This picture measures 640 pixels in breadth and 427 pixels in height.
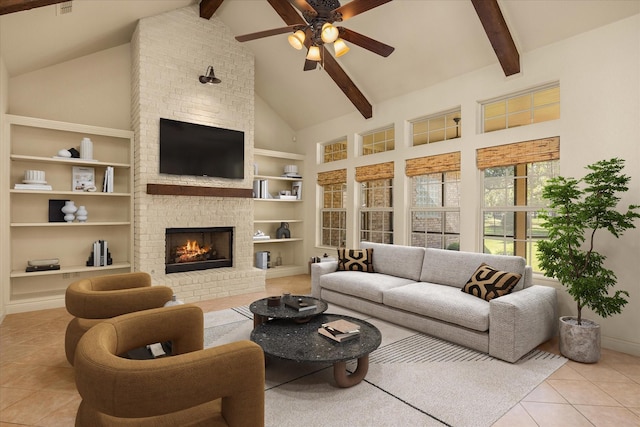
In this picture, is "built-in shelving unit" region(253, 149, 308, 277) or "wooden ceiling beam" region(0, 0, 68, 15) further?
"built-in shelving unit" region(253, 149, 308, 277)

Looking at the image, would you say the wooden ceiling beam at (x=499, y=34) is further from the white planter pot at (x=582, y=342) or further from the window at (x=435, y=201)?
the white planter pot at (x=582, y=342)

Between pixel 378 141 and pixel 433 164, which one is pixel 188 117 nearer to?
pixel 378 141

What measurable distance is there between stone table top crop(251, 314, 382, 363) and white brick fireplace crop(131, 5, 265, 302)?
2.59 metres

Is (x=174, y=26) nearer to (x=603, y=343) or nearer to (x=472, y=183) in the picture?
(x=472, y=183)

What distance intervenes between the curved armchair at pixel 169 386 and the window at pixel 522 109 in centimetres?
417

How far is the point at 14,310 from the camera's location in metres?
4.33

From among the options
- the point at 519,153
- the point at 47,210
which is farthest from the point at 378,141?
the point at 47,210

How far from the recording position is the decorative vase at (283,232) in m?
7.02

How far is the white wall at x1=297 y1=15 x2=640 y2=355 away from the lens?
3.28 m

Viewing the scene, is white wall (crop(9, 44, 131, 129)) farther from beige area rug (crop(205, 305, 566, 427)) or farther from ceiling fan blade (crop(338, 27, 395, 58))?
beige area rug (crop(205, 305, 566, 427))

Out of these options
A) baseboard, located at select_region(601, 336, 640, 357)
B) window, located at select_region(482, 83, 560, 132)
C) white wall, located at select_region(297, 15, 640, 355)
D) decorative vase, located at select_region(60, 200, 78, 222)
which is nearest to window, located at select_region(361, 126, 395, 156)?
white wall, located at select_region(297, 15, 640, 355)

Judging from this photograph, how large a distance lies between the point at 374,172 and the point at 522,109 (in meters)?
2.33

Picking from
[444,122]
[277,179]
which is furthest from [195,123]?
[444,122]

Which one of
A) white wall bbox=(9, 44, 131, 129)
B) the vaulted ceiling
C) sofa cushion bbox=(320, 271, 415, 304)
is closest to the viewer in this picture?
the vaulted ceiling
